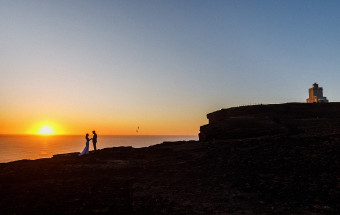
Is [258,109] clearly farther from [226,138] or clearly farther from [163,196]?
[163,196]

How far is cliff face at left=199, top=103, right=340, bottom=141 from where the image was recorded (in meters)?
27.6

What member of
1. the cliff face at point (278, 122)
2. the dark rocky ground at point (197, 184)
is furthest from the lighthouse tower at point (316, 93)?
the dark rocky ground at point (197, 184)

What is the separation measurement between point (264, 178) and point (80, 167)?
13635mm

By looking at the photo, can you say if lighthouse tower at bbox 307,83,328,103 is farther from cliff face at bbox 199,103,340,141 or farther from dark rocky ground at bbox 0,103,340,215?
dark rocky ground at bbox 0,103,340,215

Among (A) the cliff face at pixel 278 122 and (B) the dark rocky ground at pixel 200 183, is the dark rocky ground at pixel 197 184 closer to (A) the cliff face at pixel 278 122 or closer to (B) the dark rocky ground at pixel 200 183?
(B) the dark rocky ground at pixel 200 183

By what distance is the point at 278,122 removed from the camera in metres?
31.0

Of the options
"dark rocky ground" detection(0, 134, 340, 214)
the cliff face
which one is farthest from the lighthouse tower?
"dark rocky ground" detection(0, 134, 340, 214)

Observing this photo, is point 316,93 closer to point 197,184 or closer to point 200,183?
point 200,183

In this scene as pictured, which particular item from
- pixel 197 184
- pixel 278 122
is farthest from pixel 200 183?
pixel 278 122

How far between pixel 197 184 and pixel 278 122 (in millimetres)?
21841

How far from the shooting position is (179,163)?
19375mm

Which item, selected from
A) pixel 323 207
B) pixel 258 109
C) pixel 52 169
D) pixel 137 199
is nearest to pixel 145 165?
pixel 52 169

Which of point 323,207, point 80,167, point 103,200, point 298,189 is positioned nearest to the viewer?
point 323,207

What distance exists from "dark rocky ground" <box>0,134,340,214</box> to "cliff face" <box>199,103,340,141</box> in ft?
18.6
